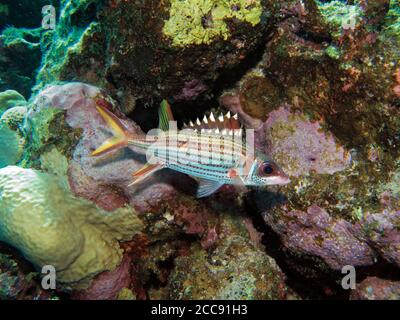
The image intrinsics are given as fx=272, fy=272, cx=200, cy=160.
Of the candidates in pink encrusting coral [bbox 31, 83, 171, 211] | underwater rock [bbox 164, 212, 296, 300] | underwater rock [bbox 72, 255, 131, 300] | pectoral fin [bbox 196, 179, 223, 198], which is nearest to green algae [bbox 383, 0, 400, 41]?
pectoral fin [bbox 196, 179, 223, 198]

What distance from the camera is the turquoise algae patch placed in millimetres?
2803

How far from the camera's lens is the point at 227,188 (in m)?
3.87

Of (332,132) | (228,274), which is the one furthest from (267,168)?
(228,274)

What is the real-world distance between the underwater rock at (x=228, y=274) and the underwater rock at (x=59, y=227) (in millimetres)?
826

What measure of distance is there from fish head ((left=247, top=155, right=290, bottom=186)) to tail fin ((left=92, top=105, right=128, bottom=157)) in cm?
135

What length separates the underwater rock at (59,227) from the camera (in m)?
2.97

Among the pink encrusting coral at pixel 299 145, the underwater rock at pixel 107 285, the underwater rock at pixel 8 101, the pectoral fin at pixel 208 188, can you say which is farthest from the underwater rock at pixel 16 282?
the underwater rock at pixel 8 101

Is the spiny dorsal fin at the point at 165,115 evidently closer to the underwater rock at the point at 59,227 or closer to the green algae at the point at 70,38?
the underwater rock at the point at 59,227

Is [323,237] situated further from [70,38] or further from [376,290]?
[70,38]

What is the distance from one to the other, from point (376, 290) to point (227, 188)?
6.78 feet

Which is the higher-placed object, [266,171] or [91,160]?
[91,160]

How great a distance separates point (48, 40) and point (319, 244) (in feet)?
24.8
